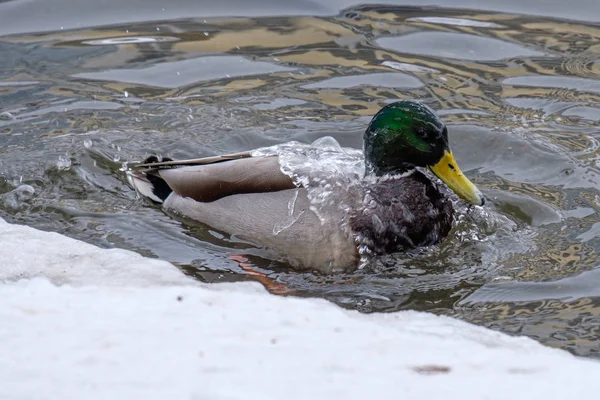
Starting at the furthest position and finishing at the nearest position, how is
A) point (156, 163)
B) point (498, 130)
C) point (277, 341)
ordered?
point (498, 130)
point (156, 163)
point (277, 341)

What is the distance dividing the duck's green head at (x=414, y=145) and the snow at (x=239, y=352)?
7.71 ft

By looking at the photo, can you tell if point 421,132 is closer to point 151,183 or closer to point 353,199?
point 353,199

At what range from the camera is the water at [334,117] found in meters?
5.37

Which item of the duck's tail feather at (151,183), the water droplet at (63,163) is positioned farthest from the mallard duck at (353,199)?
the water droplet at (63,163)

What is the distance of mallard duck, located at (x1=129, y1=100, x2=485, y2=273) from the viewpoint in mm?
5496

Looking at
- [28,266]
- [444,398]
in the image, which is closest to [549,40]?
[28,266]

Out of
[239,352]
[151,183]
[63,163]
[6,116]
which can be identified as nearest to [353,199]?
[151,183]

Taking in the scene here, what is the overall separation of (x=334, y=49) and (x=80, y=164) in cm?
289

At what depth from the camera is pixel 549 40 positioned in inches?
344

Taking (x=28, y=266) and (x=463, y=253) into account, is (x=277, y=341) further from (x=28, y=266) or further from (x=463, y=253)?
(x=463, y=253)

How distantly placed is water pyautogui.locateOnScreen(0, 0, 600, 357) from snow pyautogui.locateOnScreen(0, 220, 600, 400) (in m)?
1.70

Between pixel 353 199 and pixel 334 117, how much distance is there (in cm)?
201

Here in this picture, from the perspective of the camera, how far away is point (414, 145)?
5.78 meters

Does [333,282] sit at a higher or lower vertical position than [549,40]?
lower
